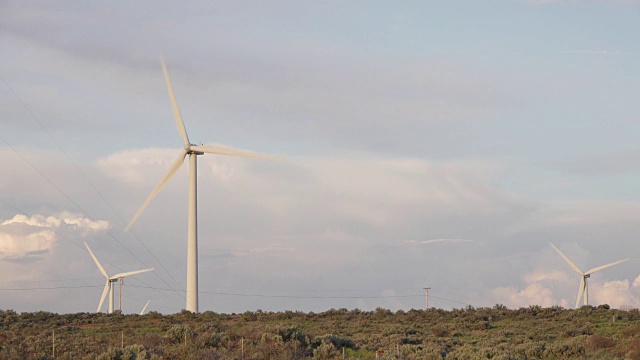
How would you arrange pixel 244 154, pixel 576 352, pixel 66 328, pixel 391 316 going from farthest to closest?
pixel 391 316
pixel 244 154
pixel 66 328
pixel 576 352

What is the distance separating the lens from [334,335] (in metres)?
54.3

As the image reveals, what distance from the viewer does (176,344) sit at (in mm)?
46344

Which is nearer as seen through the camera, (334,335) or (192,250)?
(334,335)

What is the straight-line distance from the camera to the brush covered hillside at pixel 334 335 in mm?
43812

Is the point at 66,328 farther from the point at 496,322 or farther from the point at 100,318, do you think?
the point at 496,322

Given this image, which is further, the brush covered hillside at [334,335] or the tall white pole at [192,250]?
the tall white pole at [192,250]

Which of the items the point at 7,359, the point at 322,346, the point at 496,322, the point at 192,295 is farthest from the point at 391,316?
the point at 7,359

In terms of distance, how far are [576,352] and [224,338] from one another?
20.8 metres

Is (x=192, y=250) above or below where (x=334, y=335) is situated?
above

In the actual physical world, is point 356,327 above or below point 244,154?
below

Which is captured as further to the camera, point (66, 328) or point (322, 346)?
point (66, 328)

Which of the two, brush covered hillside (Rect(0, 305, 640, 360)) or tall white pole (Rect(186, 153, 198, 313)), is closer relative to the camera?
brush covered hillside (Rect(0, 305, 640, 360))

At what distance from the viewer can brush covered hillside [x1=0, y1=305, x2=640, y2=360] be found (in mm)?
43812

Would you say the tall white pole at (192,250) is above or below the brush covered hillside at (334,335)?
above
